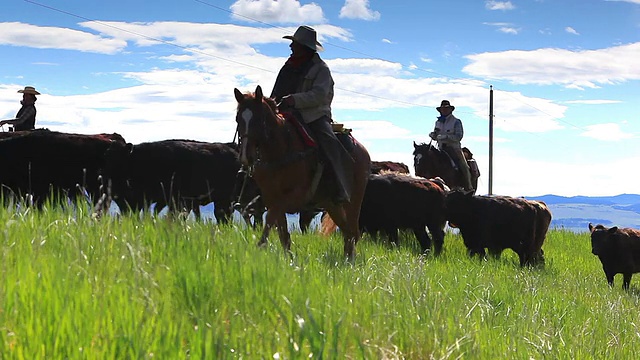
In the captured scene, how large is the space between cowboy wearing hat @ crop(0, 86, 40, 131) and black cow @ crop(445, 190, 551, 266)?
8.60 metres

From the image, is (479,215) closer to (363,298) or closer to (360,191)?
(360,191)

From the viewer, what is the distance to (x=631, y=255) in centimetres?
1572

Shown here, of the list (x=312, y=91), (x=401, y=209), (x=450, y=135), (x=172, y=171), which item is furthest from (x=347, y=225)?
(x=450, y=135)

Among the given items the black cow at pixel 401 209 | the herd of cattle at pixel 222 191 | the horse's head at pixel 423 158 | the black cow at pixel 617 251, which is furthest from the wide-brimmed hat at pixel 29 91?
the black cow at pixel 617 251

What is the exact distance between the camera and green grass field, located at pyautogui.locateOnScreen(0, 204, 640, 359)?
344 centimetres

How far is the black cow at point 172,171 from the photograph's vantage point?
13.6 meters

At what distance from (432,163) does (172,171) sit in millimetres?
8466

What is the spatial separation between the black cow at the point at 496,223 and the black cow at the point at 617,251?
4.12 feet

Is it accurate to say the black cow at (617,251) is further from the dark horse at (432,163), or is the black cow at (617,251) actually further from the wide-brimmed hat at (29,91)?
the wide-brimmed hat at (29,91)

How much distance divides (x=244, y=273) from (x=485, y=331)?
1.75 metres

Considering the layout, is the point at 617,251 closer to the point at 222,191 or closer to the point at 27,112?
the point at 222,191

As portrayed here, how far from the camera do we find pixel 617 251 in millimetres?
15734

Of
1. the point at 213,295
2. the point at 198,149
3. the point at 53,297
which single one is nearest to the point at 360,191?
the point at 198,149

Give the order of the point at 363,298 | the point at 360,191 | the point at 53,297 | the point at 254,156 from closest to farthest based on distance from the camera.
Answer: the point at 53,297
the point at 363,298
the point at 254,156
the point at 360,191
